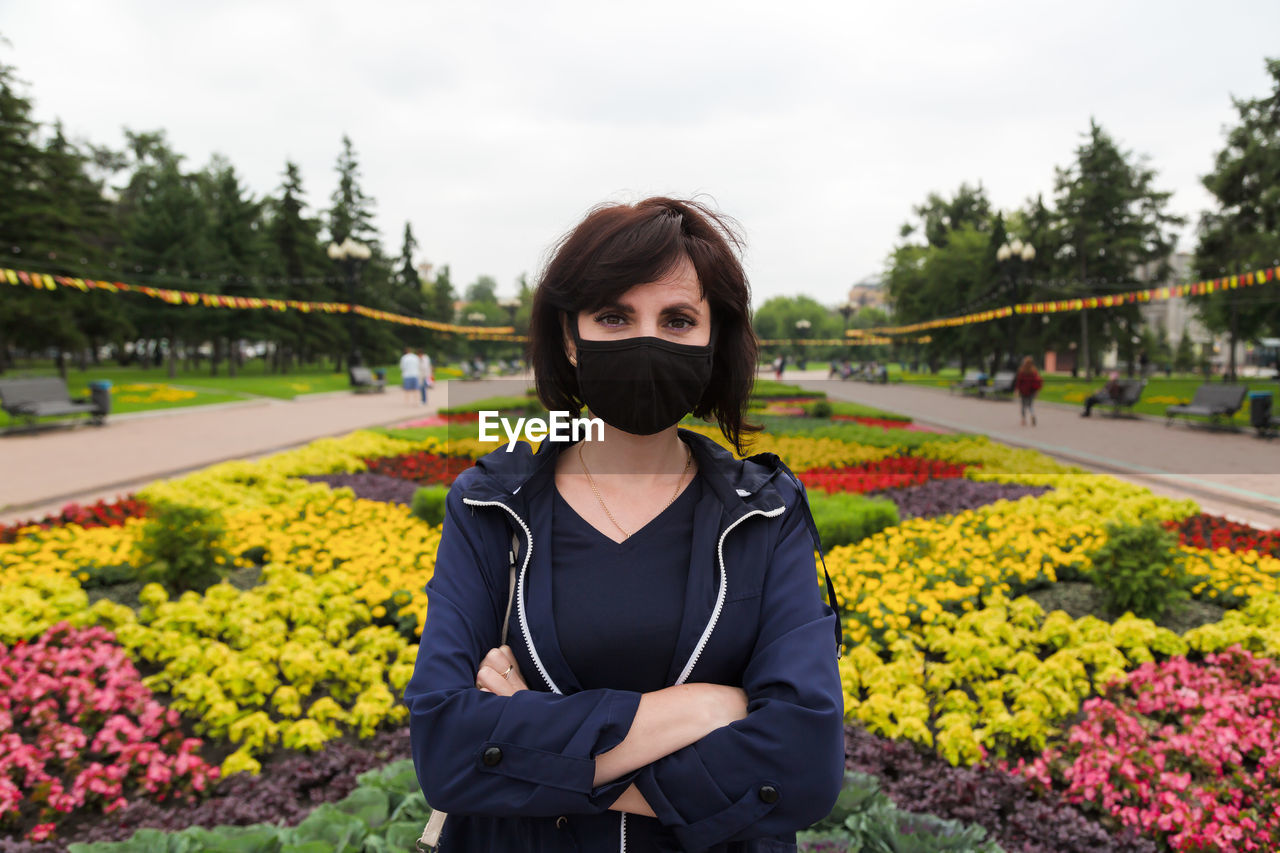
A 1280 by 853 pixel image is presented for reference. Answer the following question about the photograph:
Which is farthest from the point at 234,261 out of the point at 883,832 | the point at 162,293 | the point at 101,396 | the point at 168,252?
the point at 883,832

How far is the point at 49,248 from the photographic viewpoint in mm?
26812

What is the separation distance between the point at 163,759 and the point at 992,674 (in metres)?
3.78

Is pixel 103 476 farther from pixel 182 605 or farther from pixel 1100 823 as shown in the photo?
pixel 1100 823

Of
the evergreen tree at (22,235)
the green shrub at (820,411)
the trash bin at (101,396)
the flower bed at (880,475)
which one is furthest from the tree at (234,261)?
the flower bed at (880,475)

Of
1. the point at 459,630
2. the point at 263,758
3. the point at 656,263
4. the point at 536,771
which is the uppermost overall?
the point at 656,263

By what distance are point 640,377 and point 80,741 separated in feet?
10.6

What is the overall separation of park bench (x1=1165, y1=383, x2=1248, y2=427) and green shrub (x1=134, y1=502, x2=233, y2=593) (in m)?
18.0

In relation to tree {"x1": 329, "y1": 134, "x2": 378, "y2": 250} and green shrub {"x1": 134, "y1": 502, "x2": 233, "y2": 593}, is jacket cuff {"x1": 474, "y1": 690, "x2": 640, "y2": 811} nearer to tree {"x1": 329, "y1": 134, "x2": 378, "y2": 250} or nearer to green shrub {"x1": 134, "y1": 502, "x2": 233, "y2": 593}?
green shrub {"x1": 134, "y1": 502, "x2": 233, "y2": 593}

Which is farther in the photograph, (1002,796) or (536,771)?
(1002,796)

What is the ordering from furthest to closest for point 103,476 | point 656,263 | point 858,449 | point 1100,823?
point 858,449 → point 103,476 → point 1100,823 → point 656,263

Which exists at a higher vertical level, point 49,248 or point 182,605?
point 49,248

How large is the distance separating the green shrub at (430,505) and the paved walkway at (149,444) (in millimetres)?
1159

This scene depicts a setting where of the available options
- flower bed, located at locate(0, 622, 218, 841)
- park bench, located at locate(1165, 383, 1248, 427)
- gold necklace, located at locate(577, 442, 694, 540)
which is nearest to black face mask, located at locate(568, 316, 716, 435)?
gold necklace, located at locate(577, 442, 694, 540)

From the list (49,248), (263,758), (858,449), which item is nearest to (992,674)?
(263,758)
